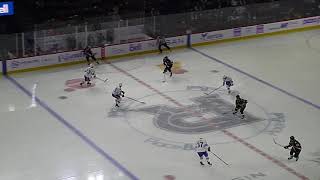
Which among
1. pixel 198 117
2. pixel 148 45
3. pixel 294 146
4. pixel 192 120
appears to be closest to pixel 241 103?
pixel 198 117

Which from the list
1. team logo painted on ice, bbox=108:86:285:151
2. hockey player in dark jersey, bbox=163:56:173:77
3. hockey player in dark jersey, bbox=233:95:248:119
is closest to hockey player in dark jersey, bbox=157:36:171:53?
hockey player in dark jersey, bbox=163:56:173:77

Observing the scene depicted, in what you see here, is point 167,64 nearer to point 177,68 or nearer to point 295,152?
point 177,68

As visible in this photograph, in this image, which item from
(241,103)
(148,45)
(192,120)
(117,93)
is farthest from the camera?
(148,45)

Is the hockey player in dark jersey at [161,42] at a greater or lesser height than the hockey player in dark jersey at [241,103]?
greater

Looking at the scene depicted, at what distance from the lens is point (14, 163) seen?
14.3m

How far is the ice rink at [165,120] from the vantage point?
46.5ft

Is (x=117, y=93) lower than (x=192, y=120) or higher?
higher

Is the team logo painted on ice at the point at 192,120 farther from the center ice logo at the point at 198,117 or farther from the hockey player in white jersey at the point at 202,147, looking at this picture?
the hockey player in white jersey at the point at 202,147

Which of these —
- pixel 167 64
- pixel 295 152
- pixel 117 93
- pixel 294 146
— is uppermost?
pixel 167 64

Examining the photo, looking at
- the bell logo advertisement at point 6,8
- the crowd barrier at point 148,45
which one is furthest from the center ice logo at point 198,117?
the bell logo advertisement at point 6,8

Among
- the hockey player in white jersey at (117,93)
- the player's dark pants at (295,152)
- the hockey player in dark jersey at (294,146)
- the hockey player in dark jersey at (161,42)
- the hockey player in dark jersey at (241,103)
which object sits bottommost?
the player's dark pants at (295,152)

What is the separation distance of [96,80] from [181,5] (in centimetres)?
718

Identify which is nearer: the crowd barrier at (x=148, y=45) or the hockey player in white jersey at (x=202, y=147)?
the hockey player in white jersey at (x=202, y=147)

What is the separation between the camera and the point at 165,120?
1692 centimetres
